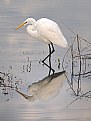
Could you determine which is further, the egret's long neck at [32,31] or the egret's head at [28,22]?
the egret's head at [28,22]

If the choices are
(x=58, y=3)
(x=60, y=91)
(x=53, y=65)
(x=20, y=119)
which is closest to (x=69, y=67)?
(x=53, y=65)

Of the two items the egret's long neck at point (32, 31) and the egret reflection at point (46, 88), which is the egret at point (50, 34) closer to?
the egret's long neck at point (32, 31)

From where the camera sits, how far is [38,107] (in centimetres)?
401

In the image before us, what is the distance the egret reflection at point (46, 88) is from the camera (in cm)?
419

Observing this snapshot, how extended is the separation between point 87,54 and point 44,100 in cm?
110

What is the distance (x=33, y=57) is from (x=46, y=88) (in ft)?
2.47

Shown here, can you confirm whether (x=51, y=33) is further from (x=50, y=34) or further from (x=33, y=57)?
(x=33, y=57)

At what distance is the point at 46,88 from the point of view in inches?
171

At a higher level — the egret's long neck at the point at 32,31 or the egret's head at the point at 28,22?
the egret's head at the point at 28,22

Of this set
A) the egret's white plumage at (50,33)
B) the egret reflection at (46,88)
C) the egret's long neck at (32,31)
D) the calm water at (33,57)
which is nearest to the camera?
the calm water at (33,57)

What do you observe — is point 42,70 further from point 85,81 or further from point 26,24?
point 26,24

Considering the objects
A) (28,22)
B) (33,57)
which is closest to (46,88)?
(33,57)

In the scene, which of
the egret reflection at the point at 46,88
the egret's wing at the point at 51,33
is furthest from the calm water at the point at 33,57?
the egret's wing at the point at 51,33

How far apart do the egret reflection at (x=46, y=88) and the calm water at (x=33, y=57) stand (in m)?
0.04
